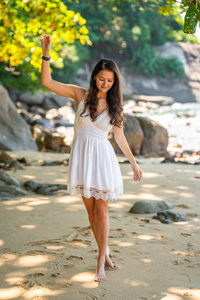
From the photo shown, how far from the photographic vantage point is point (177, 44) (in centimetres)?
3641

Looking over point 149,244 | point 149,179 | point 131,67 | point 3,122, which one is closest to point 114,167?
point 149,244

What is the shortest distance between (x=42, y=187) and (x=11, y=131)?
538 cm

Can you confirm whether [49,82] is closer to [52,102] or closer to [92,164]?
[92,164]

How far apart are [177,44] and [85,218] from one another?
34501 millimetres

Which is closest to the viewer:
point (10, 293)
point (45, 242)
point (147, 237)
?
point (10, 293)

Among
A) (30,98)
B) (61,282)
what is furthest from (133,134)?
(30,98)

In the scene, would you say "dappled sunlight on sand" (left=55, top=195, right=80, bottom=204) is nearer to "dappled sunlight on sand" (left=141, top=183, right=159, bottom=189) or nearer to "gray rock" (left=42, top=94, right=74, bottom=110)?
"dappled sunlight on sand" (left=141, top=183, right=159, bottom=189)

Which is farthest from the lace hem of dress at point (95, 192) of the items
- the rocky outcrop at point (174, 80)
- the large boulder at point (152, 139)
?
the rocky outcrop at point (174, 80)

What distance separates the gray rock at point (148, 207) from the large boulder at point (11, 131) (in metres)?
5.91

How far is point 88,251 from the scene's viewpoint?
3.27 m

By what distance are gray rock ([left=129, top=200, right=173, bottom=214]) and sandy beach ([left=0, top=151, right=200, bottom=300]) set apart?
0.30 feet

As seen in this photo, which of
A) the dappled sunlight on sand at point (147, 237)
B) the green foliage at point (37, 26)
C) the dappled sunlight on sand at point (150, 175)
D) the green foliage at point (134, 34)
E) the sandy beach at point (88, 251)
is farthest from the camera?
the green foliage at point (134, 34)

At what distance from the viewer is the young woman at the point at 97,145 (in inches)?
106

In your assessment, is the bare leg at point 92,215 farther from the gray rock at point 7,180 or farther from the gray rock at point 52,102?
the gray rock at point 52,102
